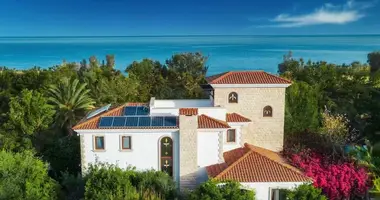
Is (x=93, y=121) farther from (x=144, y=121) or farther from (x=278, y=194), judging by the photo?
(x=278, y=194)

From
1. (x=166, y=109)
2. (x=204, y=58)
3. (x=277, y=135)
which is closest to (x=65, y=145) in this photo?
(x=166, y=109)

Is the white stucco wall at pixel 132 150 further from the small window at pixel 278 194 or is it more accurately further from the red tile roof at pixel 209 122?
the small window at pixel 278 194

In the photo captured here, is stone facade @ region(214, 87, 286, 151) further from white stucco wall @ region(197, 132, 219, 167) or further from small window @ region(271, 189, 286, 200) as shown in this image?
small window @ region(271, 189, 286, 200)

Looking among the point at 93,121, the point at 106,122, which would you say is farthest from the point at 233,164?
the point at 93,121

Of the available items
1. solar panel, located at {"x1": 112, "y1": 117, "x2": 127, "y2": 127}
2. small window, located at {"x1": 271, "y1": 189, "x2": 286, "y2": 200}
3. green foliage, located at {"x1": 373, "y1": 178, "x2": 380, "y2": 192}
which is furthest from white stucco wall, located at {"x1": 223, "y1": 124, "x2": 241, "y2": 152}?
green foliage, located at {"x1": 373, "y1": 178, "x2": 380, "y2": 192}

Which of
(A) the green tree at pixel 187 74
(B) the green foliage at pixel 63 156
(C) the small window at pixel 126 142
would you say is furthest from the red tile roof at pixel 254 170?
(A) the green tree at pixel 187 74

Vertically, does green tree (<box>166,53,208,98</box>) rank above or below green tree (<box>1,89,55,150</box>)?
above
